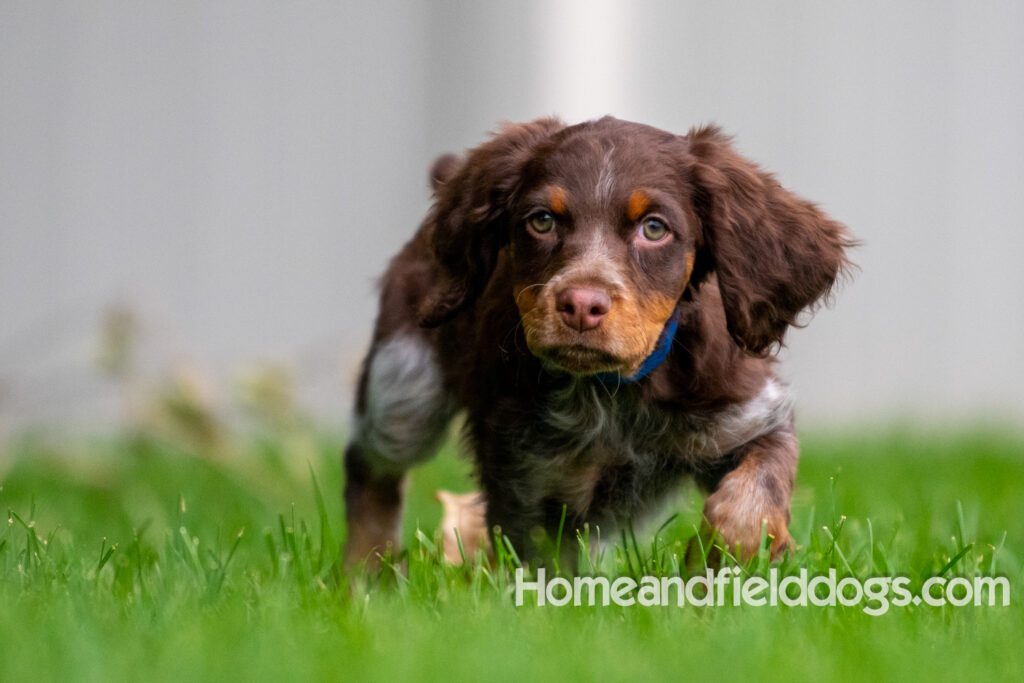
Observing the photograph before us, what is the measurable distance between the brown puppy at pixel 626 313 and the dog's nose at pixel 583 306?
0.09ft

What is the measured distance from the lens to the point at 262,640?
2018mm

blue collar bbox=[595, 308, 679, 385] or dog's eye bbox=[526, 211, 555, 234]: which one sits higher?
dog's eye bbox=[526, 211, 555, 234]

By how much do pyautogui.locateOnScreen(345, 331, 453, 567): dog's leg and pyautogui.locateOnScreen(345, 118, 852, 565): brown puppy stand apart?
355mm

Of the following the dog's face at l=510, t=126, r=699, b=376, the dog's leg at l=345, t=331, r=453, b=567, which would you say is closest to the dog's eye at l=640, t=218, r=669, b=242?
the dog's face at l=510, t=126, r=699, b=376

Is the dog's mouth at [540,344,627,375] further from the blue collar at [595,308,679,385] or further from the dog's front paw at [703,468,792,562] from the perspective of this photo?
the dog's front paw at [703,468,792,562]

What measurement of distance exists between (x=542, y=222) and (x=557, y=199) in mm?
72

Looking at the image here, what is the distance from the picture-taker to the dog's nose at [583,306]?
103 inches

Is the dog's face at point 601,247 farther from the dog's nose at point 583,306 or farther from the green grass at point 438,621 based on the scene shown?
the green grass at point 438,621

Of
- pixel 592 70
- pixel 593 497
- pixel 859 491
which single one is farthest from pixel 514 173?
pixel 592 70

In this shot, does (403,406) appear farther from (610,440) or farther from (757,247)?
(757,247)

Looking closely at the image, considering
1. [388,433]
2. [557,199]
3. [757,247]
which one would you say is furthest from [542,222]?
[388,433]

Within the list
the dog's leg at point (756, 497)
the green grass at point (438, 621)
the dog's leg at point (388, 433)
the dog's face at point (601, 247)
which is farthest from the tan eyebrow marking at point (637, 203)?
the dog's leg at point (388, 433)

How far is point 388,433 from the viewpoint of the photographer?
3824 millimetres

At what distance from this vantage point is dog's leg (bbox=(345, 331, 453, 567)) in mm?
3732
